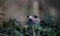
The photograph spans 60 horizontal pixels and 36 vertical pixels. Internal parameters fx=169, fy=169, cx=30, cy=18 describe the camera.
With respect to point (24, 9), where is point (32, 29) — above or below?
below

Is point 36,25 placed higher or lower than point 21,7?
lower

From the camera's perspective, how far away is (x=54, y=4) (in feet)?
7.37

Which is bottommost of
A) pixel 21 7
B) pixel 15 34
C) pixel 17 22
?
pixel 15 34

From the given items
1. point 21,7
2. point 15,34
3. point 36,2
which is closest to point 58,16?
point 36,2

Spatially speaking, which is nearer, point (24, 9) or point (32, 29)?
point (32, 29)

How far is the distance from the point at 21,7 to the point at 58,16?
1.67ft

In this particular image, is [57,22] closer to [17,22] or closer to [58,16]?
[58,16]

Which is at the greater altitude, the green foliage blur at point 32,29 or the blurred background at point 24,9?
the blurred background at point 24,9

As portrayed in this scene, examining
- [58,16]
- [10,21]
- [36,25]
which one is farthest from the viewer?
[58,16]

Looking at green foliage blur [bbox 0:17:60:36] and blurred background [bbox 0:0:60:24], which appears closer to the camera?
green foliage blur [bbox 0:17:60:36]

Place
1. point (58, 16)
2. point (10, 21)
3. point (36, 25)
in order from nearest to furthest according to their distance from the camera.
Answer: point (36, 25), point (10, 21), point (58, 16)

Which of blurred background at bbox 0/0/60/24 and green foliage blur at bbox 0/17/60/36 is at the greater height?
blurred background at bbox 0/0/60/24

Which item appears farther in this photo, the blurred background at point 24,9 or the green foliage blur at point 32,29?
the blurred background at point 24,9

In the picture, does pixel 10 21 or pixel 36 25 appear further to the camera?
pixel 10 21
